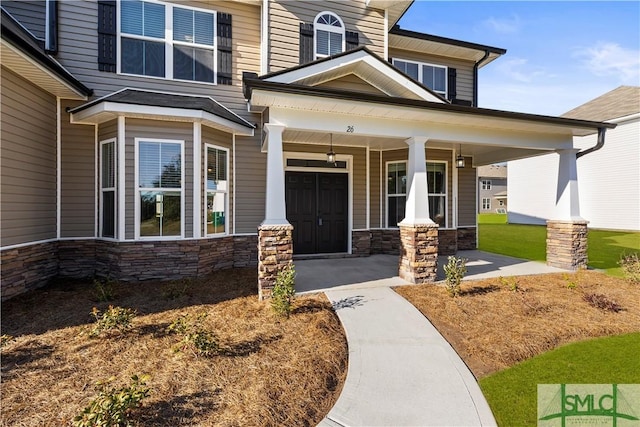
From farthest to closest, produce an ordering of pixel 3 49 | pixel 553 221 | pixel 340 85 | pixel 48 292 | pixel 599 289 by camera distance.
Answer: pixel 553 221, pixel 340 85, pixel 599 289, pixel 48 292, pixel 3 49

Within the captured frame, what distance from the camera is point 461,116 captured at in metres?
6.31

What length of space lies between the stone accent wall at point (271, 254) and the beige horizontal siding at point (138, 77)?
14.0 feet

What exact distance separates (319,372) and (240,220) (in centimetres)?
537

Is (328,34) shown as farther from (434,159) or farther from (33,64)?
(33,64)

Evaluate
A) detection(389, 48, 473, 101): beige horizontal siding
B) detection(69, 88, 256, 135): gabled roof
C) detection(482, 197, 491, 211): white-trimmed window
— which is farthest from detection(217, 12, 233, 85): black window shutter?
→ detection(482, 197, 491, 211): white-trimmed window

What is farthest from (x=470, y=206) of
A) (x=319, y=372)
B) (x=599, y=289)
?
(x=319, y=372)

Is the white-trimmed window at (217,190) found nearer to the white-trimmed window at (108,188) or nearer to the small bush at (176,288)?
the small bush at (176,288)

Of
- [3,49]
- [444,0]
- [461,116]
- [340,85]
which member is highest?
[444,0]

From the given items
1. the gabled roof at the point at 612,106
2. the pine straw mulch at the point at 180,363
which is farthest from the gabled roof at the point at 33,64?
the gabled roof at the point at 612,106

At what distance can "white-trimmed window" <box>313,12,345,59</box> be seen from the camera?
332 inches

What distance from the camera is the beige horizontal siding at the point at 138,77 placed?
6.89 meters

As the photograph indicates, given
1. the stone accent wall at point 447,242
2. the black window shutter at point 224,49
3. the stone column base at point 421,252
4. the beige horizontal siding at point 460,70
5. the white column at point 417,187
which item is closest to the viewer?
the stone column base at point 421,252

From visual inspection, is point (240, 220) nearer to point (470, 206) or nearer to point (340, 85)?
point (340, 85)

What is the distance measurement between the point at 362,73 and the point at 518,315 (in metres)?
5.88
